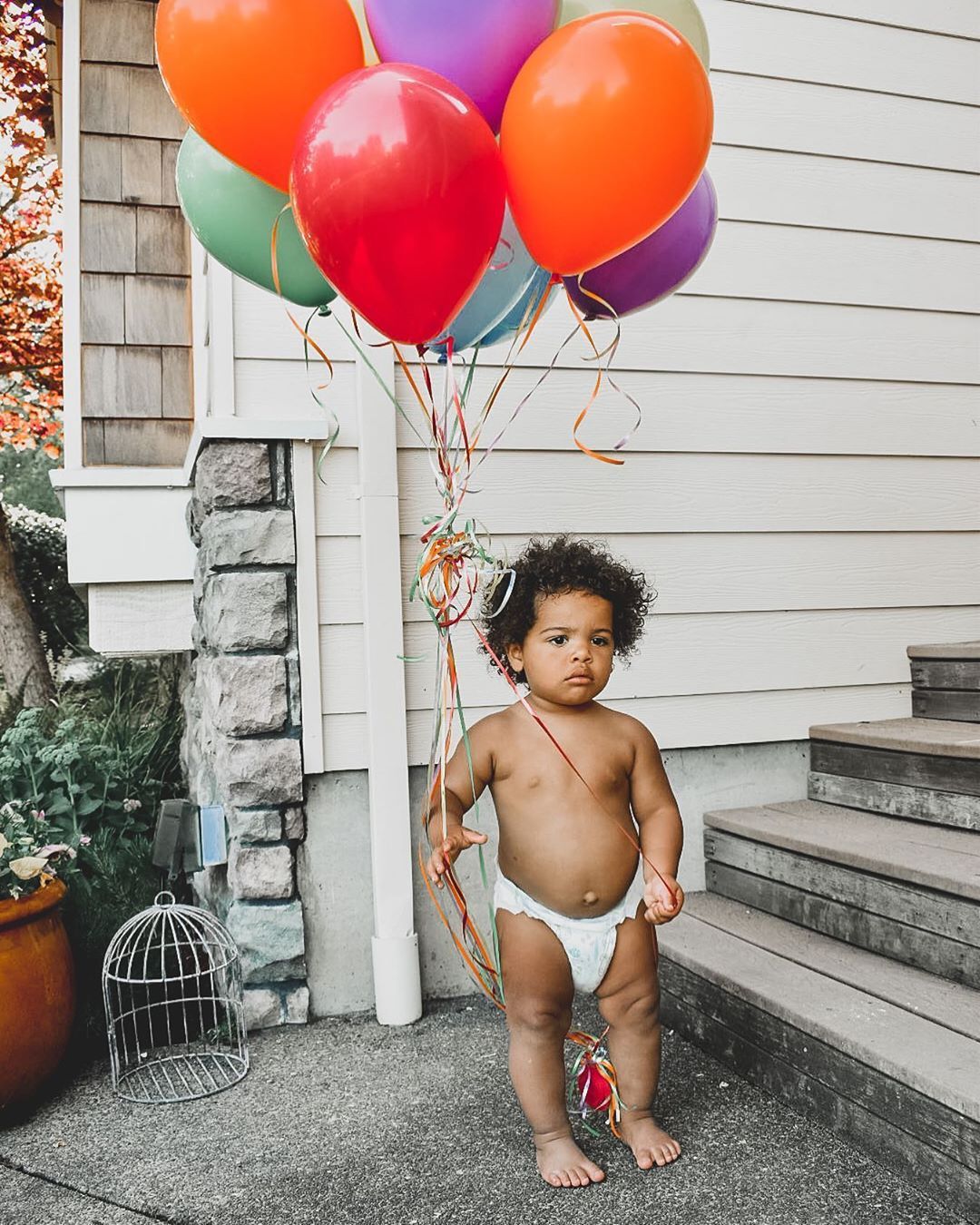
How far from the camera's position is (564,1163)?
5.55ft

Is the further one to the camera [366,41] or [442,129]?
[366,41]

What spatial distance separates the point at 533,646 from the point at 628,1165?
89 centimetres

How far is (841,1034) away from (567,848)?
1.87 ft

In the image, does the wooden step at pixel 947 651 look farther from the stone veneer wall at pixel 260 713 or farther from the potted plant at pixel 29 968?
the potted plant at pixel 29 968

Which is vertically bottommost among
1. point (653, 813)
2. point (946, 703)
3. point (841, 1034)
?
point (841, 1034)

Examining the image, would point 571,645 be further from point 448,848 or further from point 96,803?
point 96,803

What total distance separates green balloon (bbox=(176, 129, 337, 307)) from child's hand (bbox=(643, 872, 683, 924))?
112cm

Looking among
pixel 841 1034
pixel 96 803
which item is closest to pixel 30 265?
pixel 96 803

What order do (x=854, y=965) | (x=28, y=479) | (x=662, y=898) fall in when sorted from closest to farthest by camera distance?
(x=662, y=898)
(x=854, y=965)
(x=28, y=479)

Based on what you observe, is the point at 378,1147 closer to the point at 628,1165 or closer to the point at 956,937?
the point at 628,1165

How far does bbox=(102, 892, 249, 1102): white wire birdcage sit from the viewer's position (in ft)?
7.18

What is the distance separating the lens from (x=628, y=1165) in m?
1.73

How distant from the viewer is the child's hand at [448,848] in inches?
66.8

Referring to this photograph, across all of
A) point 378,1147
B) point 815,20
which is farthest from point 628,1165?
point 815,20
